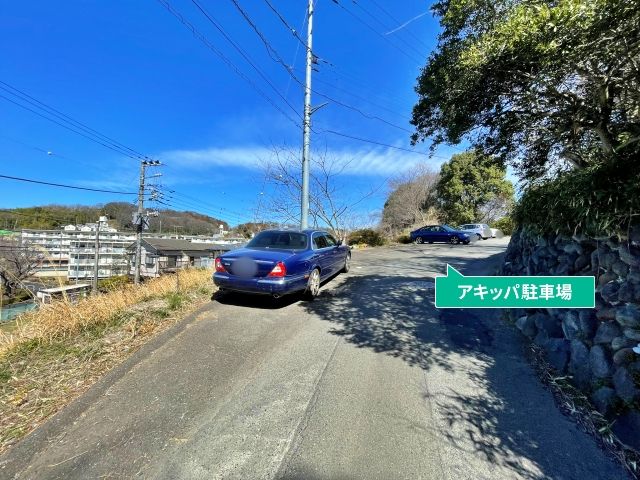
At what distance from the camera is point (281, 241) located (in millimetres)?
6340

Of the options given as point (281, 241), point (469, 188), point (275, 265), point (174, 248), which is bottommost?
point (174, 248)

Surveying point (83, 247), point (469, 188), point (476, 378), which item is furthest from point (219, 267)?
point (83, 247)

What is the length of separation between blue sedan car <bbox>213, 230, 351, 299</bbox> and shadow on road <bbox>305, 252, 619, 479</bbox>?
654 mm

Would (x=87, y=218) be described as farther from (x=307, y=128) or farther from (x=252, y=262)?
(x=252, y=262)

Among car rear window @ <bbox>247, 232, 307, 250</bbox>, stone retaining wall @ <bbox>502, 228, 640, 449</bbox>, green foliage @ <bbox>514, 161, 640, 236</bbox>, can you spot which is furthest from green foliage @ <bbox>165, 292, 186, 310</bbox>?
green foliage @ <bbox>514, 161, 640, 236</bbox>

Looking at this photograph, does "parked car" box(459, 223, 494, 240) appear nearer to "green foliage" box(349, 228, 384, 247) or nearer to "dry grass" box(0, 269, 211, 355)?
"green foliage" box(349, 228, 384, 247)

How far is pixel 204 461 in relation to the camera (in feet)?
7.09

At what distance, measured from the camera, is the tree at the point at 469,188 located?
89.1 ft

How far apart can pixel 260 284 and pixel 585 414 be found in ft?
14.0

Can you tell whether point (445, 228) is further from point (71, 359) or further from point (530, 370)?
point (71, 359)

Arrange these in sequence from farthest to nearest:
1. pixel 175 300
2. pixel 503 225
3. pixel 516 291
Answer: pixel 503 225
pixel 175 300
pixel 516 291

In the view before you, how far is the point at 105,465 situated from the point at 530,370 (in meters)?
4.15

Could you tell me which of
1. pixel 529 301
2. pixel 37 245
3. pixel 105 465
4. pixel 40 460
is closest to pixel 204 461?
pixel 105 465

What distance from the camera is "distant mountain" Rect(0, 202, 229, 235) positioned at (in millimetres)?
31781
